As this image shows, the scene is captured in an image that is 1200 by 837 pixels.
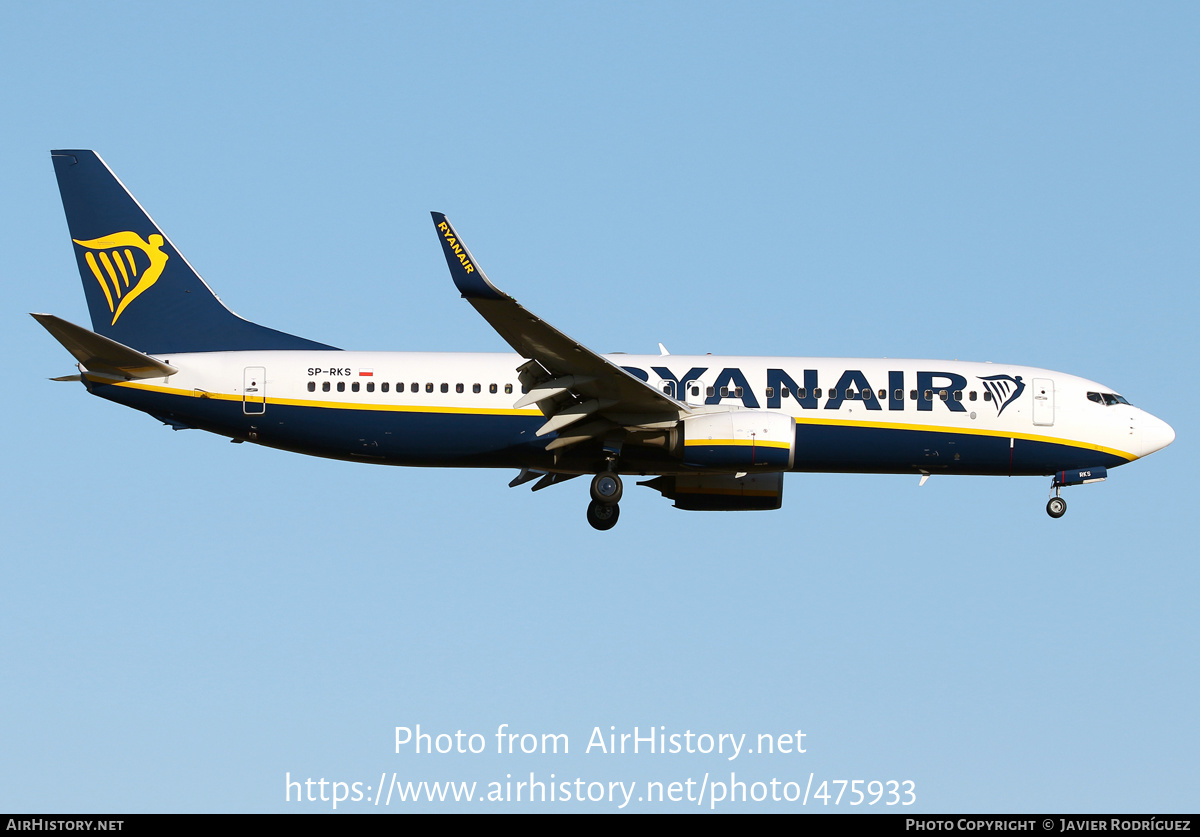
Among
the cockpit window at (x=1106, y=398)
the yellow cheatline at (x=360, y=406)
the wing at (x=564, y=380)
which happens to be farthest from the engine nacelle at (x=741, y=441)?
the cockpit window at (x=1106, y=398)

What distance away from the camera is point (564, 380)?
29.0 meters

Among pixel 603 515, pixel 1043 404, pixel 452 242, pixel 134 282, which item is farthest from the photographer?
pixel 134 282

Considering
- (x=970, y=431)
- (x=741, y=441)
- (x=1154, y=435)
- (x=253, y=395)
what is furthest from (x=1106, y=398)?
(x=253, y=395)

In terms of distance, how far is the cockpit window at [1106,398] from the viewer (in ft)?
107

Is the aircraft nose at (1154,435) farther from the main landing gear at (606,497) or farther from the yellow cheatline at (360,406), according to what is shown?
the yellow cheatline at (360,406)

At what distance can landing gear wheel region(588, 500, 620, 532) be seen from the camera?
A: 31.7 m

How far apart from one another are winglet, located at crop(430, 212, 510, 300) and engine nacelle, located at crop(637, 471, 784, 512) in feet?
28.6

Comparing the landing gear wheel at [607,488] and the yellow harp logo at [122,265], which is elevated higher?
the yellow harp logo at [122,265]

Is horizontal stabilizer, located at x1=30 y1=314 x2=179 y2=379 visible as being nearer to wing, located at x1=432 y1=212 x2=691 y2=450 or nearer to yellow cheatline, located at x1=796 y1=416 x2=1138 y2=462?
wing, located at x1=432 y1=212 x2=691 y2=450

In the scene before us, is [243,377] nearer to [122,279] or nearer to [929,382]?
[122,279]

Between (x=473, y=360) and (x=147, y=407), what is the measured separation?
7.61 m

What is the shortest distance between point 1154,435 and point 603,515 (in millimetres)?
13628

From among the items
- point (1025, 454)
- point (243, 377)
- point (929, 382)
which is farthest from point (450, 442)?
point (1025, 454)

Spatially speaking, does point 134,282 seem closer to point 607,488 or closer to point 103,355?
point 103,355
